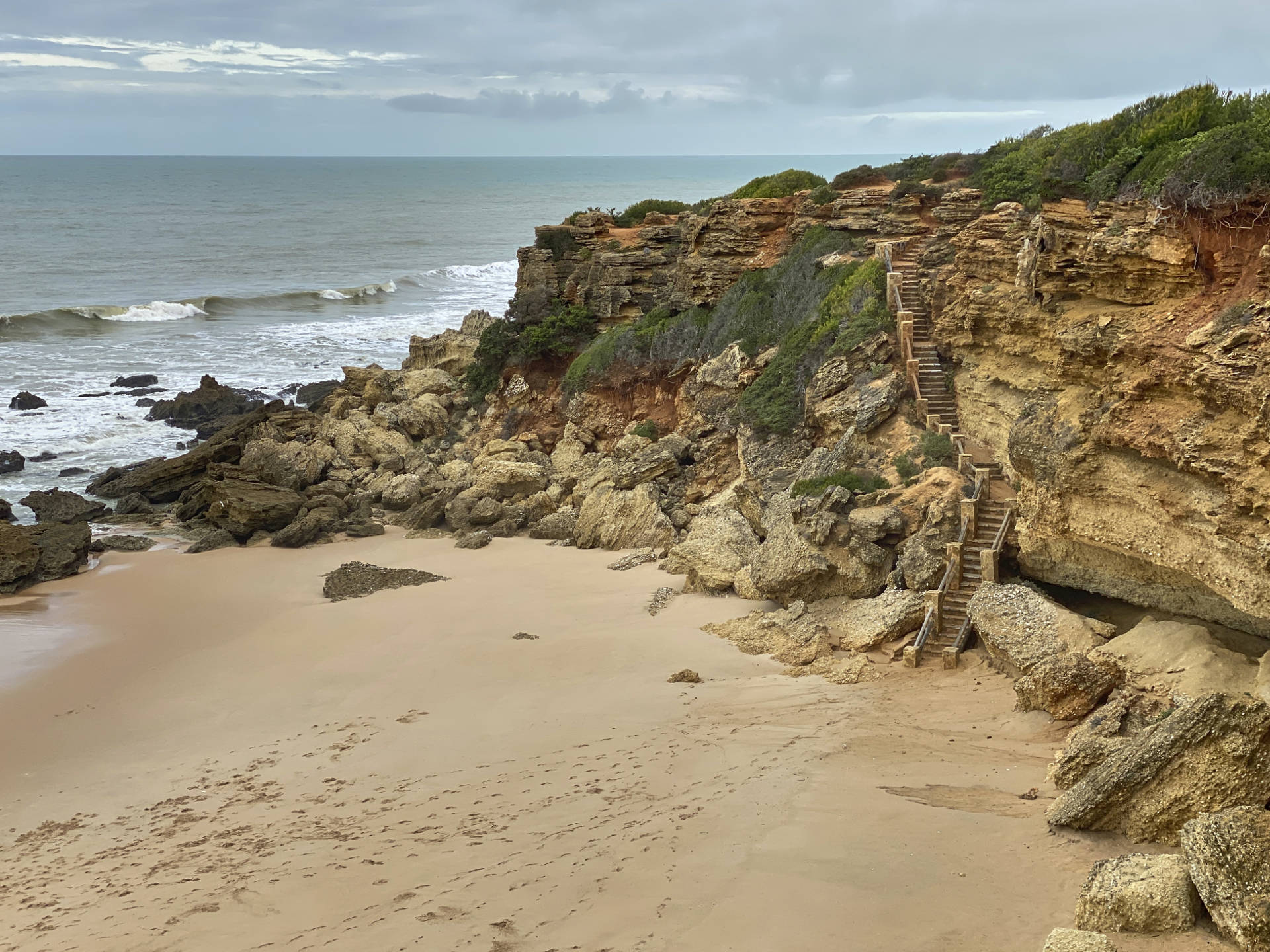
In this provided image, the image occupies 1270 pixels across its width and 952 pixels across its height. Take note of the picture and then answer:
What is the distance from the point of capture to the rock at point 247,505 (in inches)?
1039

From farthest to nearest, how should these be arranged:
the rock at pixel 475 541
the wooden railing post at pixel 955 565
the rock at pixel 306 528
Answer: the rock at pixel 306 528, the rock at pixel 475 541, the wooden railing post at pixel 955 565

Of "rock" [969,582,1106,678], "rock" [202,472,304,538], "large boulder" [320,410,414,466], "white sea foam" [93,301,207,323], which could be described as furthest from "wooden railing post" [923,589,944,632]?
"white sea foam" [93,301,207,323]

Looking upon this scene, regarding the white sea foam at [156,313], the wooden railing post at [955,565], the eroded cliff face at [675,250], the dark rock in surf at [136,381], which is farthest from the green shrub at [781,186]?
the white sea foam at [156,313]

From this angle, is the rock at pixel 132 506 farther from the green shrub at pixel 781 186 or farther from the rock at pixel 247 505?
the green shrub at pixel 781 186

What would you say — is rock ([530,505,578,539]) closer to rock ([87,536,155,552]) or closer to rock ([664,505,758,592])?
rock ([664,505,758,592])

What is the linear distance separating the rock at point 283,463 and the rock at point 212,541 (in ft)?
8.48

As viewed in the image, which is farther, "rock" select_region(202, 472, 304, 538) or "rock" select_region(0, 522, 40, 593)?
"rock" select_region(202, 472, 304, 538)

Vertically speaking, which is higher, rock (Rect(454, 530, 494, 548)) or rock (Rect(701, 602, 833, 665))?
rock (Rect(701, 602, 833, 665))

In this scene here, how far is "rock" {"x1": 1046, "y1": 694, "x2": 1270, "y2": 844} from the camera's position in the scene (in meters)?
9.95

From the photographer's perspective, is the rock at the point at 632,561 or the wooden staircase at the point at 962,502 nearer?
the wooden staircase at the point at 962,502

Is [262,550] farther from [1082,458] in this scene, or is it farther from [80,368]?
[80,368]

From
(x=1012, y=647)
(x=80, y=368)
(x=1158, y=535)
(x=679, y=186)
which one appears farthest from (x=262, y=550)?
(x=679, y=186)

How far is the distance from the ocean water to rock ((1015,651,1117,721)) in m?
28.4

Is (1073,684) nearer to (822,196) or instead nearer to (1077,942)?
(1077,942)
